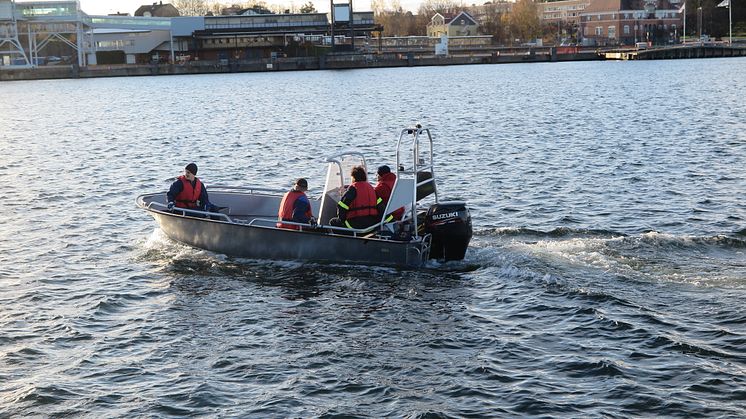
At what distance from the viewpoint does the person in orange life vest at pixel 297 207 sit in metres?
19.4

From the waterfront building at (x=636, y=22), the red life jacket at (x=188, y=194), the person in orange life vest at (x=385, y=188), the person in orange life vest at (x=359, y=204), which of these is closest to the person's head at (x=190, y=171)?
the red life jacket at (x=188, y=194)

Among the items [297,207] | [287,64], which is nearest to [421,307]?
[297,207]

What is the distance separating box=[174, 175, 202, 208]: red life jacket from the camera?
2089cm

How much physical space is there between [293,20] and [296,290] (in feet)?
467

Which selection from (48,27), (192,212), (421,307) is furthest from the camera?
(48,27)

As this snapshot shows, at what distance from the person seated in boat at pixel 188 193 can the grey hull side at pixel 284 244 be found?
41cm

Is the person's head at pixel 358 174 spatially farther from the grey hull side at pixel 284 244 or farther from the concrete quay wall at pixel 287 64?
the concrete quay wall at pixel 287 64

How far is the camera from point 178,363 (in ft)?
47.2

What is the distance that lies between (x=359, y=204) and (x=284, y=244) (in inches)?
76.2

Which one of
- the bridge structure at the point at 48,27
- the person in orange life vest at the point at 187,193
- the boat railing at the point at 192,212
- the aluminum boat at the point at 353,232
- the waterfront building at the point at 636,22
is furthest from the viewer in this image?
the waterfront building at the point at 636,22

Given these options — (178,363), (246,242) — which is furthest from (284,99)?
(178,363)

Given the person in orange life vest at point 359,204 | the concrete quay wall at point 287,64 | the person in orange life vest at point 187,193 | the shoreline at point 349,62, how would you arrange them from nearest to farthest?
the person in orange life vest at point 359,204 → the person in orange life vest at point 187,193 → the concrete quay wall at point 287,64 → the shoreline at point 349,62

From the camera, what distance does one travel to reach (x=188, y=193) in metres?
20.9

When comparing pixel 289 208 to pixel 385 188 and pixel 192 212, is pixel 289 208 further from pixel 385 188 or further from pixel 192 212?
pixel 192 212
